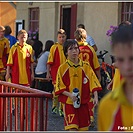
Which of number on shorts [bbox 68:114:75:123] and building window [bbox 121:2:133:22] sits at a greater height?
building window [bbox 121:2:133:22]

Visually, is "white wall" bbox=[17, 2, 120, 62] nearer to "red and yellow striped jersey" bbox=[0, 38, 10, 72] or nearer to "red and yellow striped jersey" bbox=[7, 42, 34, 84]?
"red and yellow striped jersey" bbox=[0, 38, 10, 72]

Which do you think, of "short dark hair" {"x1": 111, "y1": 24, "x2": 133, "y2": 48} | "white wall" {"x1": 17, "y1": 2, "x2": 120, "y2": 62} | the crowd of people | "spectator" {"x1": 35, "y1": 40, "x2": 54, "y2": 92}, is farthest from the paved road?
"short dark hair" {"x1": 111, "y1": 24, "x2": 133, "y2": 48}

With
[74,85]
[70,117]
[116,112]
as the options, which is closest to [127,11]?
[74,85]

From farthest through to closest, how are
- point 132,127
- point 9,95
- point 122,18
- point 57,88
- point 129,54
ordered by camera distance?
1. point 122,18
2. point 57,88
3. point 9,95
4. point 132,127
5. point 129,54

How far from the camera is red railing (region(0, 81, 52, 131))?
636 cm

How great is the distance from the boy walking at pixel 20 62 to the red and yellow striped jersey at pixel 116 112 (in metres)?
8.05

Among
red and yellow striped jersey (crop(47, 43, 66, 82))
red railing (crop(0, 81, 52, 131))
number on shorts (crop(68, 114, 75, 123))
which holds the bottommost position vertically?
number on shorts (crop(68, 114, 75, 123))

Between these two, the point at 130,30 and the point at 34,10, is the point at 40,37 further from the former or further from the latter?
the point at 130,30

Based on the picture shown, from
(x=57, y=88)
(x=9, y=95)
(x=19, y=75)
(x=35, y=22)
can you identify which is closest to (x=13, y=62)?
(x=19, y=75)

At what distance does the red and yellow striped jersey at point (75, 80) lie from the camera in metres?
7.47

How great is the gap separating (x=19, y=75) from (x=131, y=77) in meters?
8.70

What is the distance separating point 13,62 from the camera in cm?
1139

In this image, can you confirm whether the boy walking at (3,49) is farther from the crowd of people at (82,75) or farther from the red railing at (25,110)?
the red railing at (25,110)

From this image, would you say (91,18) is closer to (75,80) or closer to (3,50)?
(3,50)
